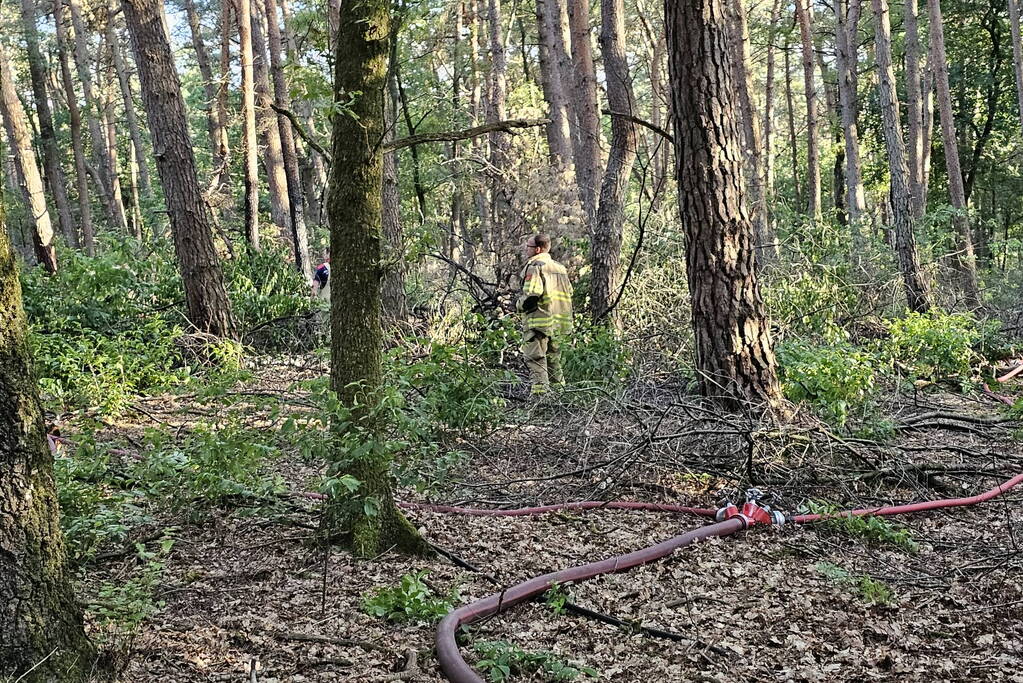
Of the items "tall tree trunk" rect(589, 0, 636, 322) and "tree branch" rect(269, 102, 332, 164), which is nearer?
"tree branch" rect(269, 102, 332, 164)

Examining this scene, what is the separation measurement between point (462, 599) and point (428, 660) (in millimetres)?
717

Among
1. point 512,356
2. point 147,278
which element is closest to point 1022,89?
point 512,356

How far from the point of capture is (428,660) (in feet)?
11.9

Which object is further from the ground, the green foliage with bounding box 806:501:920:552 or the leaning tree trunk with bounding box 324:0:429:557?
the leaning tree trunk with bounding box 324:0:429:557

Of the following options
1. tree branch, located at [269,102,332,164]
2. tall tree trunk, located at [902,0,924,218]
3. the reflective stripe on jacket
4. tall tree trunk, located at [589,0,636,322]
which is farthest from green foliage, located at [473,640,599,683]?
tall tree trunk, located at [902,0,924,218]

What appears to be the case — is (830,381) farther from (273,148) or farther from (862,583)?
(273,148)

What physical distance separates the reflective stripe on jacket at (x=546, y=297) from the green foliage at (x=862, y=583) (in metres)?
5.02

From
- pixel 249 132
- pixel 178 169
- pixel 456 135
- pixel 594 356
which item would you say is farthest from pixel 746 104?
pixel 456 135

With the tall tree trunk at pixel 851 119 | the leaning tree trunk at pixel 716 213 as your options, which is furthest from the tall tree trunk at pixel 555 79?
the leaning tree trunk at pixel 716 213

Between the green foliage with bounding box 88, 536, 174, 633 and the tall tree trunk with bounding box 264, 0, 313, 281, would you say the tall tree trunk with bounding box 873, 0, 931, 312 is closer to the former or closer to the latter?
the tall tree trunk with bounding box 264, 0, 313, 281

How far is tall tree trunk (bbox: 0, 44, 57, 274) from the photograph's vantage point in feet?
43.6

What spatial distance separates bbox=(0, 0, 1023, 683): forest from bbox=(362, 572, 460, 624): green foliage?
21 mm

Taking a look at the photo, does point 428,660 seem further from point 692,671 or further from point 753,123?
point 753,123

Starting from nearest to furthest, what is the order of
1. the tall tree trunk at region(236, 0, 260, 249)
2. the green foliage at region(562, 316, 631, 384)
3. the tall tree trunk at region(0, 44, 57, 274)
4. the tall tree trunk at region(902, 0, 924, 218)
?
the green foliage at region(562, 316, 631, 384) < the tall tree trunk at region(0, 44, 57, 274) < the tall tree trunk at region(236, 0, 260, 249) < the tall tree trunk at region(902, 0, 924, 218)
